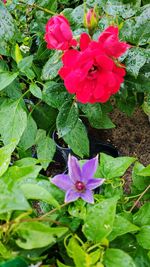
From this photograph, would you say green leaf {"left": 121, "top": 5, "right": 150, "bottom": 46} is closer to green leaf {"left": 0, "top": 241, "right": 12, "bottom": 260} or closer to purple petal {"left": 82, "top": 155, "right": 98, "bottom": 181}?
purple petal {"left": 82, "top": 155, "right": 98, "bottom": 181}

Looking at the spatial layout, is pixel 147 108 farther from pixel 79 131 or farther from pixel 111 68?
pixel 111 68

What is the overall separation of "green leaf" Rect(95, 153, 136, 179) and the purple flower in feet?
0.29

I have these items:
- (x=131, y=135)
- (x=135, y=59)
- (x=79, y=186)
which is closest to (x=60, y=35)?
(x=135, y=59)

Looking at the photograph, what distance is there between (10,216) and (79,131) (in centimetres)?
64

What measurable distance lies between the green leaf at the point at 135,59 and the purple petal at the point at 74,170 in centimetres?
40

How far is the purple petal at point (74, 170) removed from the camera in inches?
29.4

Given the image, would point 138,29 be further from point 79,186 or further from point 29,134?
point 79,186

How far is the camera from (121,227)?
724 mm

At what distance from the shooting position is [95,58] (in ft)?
2.91

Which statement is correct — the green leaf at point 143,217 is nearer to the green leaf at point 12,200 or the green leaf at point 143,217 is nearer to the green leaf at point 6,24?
the green leaf at point 12,200

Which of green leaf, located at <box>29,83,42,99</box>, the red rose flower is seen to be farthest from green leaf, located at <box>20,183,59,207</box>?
green leaf, located at <box>29,83,42,99</box>

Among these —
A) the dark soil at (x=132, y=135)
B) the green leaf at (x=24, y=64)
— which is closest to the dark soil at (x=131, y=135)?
the dark soil at (x=132, y=135)

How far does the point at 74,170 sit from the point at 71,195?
4 centimetres

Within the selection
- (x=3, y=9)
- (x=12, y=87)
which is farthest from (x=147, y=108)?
(x=3, y=9)
